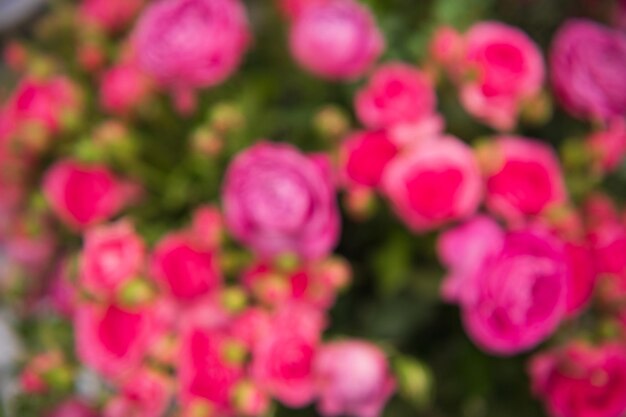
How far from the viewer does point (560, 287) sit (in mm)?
505

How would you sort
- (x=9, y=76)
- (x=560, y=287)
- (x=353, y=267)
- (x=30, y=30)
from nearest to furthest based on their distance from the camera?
(x=560, y=287) → (x=353, y=267) → (x=9, y=76) → (x=30, y=30)

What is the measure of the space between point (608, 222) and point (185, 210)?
0.32 metres

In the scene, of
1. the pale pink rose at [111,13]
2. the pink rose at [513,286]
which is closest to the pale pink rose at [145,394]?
the pink rose at [513,286]

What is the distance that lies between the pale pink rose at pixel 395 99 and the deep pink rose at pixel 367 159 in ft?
0.05

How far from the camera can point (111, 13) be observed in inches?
27.9

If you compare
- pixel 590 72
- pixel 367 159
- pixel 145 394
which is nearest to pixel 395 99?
pixel 367 159

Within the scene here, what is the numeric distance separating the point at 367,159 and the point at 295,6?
168 millimetres

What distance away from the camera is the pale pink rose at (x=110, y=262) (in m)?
0.54

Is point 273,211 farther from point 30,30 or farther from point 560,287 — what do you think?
point 30,30

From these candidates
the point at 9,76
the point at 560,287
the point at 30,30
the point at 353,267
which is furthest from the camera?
the point at 30,30

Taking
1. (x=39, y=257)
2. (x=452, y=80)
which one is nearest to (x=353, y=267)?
(x=452, y=80)

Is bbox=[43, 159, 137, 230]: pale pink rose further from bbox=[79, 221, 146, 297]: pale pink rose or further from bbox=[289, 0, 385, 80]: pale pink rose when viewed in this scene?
bbox=[289, 0, 385, 80]: pale pink rose

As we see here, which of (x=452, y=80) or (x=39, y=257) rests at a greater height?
(x=452, y=80)

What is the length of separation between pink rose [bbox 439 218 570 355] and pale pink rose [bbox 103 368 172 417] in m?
0.21
